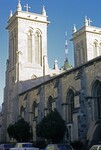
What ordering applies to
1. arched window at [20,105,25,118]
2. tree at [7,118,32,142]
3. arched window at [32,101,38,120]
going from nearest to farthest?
tree at [7,118,32,142] < arched window at [32,101,38,120] < arched window at [20,105,25,118]

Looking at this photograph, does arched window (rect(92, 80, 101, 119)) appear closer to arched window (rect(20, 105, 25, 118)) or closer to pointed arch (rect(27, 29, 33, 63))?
arched window (rect(20, 105, 25, 118))

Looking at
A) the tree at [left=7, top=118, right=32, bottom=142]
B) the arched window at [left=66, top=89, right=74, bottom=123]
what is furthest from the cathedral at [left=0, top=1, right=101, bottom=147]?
the tree at [left=7, top=118, right=32, bottom=142]

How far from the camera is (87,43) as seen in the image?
5803 cm

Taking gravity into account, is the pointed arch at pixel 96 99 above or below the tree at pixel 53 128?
above

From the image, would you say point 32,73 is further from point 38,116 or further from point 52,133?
point 52,133

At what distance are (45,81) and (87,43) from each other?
20210 mm

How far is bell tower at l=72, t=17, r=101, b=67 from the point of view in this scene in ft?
191

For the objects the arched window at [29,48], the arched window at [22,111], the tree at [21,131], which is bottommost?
the tree at [21,131]

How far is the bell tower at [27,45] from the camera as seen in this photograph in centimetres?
5219

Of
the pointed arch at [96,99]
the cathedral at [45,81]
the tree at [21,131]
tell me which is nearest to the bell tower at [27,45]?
the cathedral at [45,81]

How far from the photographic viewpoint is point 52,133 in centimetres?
2970

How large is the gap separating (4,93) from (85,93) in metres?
28.0

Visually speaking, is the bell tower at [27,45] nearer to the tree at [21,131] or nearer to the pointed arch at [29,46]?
the pointed arch at [29,46]

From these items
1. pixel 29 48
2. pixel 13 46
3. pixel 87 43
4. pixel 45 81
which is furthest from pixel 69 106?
pixel 87 43
